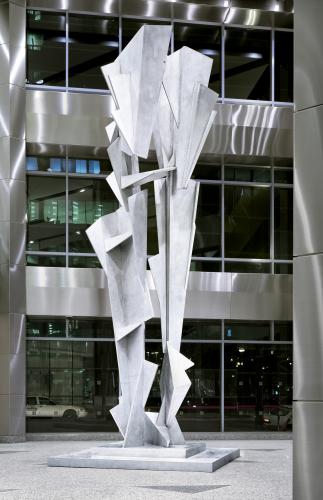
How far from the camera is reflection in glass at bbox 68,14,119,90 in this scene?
25188 millimetres

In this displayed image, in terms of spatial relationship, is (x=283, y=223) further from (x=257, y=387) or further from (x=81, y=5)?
(x=81, y=5)

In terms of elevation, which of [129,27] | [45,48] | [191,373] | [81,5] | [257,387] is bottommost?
[257,387]

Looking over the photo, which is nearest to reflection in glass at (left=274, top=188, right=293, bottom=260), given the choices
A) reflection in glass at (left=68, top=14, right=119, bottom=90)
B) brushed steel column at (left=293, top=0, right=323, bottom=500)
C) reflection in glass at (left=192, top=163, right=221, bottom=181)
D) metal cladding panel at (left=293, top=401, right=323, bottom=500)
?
reflection in glass at (left=192, top=163, right=221, bottom=181)

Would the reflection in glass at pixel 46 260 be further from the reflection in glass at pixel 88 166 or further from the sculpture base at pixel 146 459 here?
the sculpture base at pixel 146 459

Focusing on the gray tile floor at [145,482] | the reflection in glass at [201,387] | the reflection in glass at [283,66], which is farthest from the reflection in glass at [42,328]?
the reflection in glass at [283,66]

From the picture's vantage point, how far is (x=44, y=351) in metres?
24.4

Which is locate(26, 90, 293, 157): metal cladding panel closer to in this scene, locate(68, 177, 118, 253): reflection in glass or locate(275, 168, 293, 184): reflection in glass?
locate(275, 168, 293, 184): reflection in glass

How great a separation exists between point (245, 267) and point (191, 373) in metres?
3.37

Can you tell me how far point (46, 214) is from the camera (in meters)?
24.9

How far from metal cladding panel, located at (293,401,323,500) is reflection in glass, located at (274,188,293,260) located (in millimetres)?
18068

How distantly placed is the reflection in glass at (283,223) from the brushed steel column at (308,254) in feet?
58.2

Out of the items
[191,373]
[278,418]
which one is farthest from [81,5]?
[278,418]

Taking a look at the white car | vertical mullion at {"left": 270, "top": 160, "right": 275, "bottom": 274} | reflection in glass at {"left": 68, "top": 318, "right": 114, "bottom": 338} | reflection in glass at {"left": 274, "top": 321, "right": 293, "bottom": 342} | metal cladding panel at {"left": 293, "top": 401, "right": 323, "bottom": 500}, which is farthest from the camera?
vertical mullion at {"left": 270, "top": 160, "right": 275, "bottom": 274}

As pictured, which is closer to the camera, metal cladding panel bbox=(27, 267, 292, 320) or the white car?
metal cladding panel bbox=(27, 267, 292, 320)
